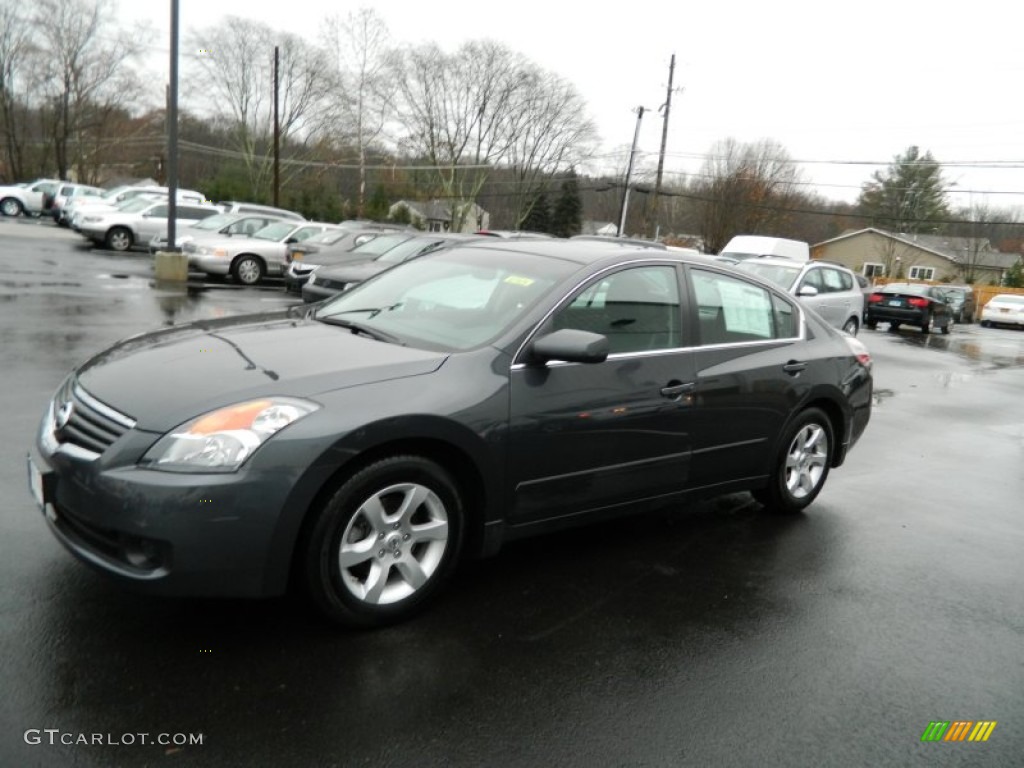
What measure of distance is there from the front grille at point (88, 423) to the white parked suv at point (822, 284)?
37.6 feet

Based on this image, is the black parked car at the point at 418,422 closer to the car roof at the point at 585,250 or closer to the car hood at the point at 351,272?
the car roof at the point at 585,250

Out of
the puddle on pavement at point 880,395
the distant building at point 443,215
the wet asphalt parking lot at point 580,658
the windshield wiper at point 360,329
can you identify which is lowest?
the puddle on pavement at point 880,395

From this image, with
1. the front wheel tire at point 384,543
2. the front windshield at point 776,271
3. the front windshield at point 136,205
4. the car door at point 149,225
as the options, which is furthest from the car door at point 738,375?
the front windshield at point 136,205

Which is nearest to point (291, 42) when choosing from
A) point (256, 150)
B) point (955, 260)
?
point (256, 150)

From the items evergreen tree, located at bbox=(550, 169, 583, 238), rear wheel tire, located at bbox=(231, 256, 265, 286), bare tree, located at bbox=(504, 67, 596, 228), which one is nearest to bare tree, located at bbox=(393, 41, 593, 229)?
bare tree, located at bbox=(504, 67, 596, 228)

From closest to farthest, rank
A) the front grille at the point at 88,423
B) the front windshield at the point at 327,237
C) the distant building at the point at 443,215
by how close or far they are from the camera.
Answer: the front grille at the point at 88,423 → the front windshield at the point at 327,237 → the distant building at the point at 443,215

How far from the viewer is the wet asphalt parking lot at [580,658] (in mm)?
2629

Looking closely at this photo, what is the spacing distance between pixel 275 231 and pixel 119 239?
655cm

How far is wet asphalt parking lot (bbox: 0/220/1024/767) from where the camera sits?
8.63ft

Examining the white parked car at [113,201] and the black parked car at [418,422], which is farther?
the white parked car at [113,201]

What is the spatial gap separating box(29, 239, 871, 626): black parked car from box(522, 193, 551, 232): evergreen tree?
6605cm

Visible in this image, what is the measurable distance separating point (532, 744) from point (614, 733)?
0.31 metres

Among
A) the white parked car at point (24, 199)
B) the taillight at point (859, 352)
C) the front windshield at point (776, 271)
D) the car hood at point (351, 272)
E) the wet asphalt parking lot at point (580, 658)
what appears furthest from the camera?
the white parked car at point (24, 199)

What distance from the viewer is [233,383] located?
3160mm
